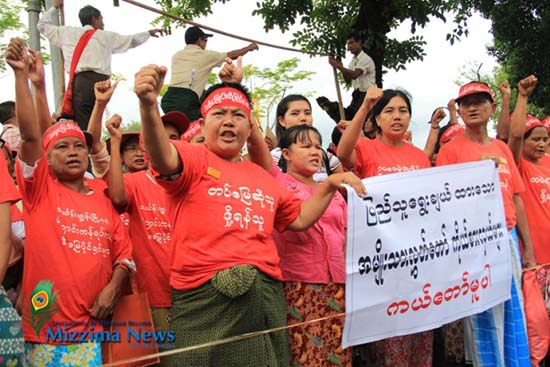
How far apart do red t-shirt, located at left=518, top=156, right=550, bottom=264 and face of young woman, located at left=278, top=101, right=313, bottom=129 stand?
1789mm

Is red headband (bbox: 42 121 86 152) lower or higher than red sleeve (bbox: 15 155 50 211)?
higher

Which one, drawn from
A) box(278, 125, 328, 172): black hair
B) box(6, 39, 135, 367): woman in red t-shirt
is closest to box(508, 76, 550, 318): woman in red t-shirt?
box(278, 125, 328, 172): black hair

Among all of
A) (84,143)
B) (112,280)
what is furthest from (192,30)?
(112,280)

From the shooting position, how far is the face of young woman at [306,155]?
3717mm

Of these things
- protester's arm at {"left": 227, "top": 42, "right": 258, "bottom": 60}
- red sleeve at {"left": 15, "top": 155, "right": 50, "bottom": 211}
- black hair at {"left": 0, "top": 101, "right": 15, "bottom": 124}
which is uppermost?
protester's arm at {"left": 227, "top": 42, "right": 258, "bottom": 60}

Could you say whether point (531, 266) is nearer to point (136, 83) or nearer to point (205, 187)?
point (205, 187)

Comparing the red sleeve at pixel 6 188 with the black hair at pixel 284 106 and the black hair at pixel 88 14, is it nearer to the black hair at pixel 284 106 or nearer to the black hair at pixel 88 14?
the black hair at pixel 284 106

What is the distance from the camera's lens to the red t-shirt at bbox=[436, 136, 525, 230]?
4.32 metres

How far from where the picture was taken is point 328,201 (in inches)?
130

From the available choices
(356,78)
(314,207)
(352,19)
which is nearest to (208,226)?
(314,207)

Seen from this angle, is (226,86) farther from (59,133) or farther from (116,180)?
(59,133)

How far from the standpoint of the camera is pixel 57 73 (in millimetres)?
6266

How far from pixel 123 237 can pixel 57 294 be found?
1.63ft

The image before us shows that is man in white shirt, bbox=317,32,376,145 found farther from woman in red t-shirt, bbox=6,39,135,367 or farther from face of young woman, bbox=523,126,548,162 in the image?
woman in red t-shirt, bbox=6,39,135,367
